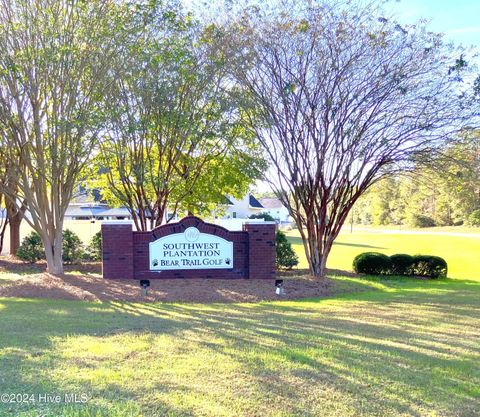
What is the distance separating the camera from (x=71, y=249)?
1745cm

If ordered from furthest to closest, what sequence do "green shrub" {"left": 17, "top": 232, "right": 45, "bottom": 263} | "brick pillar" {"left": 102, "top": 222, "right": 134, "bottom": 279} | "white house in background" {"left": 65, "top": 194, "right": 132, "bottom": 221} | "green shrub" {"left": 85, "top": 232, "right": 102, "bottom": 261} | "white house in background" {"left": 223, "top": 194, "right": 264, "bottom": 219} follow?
1. "white house in background" {"left": 223, "top": 194, "right": 264, "bottom": 219}
2. "white house in background" {"left": 65, "top": 194, "right": 132, "bottom": 221}
3. "green shrub" {"left": 85, "top": 232, "right": 102, "bottom": 261}
4. "green shrub" {"left": 17, "top": 232, "right": 45, "bottom": 263}
5. "brick pillar" {"left": 102, "top": 222, "right": 134, "bottom": 279}

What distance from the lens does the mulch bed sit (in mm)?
10500

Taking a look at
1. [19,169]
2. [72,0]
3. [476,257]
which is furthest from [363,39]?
[476,257]

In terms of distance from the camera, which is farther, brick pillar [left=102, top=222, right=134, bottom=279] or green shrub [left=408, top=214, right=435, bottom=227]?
green shrub [left=408, top=214, right=435, bottom=227]

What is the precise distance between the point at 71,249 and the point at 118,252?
5.60 m

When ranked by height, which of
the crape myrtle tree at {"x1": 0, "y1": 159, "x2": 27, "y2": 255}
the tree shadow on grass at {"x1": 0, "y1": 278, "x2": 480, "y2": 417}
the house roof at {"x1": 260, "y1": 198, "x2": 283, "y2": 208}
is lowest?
the tree shadow on grass at {"x1": 0, "y1": 278, "x2": 480, "y2": 417}

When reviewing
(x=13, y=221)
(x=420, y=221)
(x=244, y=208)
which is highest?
(x=244, y=208)

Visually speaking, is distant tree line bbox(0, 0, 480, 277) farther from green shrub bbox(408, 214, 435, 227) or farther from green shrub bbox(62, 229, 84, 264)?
green shrub bbox(408, 214, 435, 227)

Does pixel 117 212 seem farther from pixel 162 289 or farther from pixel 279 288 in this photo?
pixel 279 288

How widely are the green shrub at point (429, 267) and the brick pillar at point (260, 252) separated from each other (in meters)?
6.78

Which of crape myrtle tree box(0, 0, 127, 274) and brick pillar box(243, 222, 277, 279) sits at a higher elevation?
crape myrtle tree box(0, 0, 127, 274)

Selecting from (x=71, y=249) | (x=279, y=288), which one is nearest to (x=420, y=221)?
(x=71, y=249)

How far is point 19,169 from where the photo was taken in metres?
13.3

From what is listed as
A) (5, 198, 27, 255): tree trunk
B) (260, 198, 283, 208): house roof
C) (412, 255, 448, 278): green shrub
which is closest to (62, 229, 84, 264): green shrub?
(5, 198, 27, 255): tree trunk
